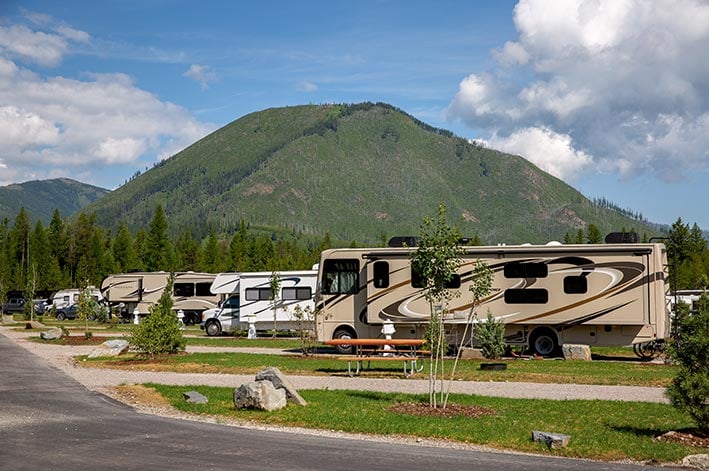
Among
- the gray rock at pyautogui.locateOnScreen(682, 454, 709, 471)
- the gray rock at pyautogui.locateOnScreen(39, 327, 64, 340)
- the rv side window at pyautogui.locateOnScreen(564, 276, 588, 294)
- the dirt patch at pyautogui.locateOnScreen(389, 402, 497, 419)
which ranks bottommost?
the gray rock at pyautogui.locateOnScreen(682, 454, 709, 471)

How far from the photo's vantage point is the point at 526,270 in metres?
25.1

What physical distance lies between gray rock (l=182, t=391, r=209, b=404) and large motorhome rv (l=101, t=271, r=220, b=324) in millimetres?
32354

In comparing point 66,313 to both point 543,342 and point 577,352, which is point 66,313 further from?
point 577,352

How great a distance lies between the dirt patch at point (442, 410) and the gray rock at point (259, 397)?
1977mm

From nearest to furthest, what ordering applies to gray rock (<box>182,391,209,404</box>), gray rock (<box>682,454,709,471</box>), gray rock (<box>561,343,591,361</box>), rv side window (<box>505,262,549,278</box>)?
gray rock (<box>682,454,709,471</box>)
gray rock (<box>182,391,209,404</box>)
gray rock (<box>561,343,591,361</box>)
rv side window (<box>505,262,549,278</box>)

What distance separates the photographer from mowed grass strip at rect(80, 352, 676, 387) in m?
18.3

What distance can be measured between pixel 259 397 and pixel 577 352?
13.6 meters

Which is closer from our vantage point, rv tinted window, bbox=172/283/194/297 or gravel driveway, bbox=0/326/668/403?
gravel driveway, bbox=0/326/668/403

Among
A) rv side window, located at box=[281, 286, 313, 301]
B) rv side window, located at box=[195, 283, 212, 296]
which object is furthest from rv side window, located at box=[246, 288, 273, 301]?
rv side window, located at box=[195, 283, 212, 296]

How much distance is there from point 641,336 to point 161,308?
49.0ft

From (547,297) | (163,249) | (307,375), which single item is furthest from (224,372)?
(163,249)

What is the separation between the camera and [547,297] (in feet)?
81.1

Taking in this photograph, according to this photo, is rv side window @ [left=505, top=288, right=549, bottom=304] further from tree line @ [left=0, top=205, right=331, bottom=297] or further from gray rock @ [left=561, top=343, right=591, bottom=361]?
tree line @ [left=0, top=205, right=331, bottom=297]

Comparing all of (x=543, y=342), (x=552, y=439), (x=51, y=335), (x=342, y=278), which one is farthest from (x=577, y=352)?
(x=51, y=335)
